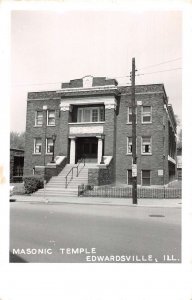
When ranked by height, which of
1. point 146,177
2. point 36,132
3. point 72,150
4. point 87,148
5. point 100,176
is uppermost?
point 36,132

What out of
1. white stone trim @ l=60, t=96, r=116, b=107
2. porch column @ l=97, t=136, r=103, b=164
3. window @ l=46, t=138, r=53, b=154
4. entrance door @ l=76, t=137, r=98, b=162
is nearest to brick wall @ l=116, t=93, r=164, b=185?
white stone trim @ l=60, t=96, r=116, b=107

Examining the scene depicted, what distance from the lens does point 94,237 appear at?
24.6 ft

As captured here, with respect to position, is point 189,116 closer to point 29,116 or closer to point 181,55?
point 181,55

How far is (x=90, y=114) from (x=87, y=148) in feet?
7.29

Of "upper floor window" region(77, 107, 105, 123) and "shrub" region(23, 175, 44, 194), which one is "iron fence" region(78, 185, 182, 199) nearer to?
"shrub" region(23, 175, 44, 194)

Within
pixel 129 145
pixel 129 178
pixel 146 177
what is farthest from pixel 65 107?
pixel 146 177

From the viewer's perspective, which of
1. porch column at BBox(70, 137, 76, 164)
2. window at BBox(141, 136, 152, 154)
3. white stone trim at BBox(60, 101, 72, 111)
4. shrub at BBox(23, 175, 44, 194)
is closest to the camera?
shrub at BBox(23, 175, 44, 194)

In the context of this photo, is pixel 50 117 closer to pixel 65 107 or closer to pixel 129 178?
pixel 65 107

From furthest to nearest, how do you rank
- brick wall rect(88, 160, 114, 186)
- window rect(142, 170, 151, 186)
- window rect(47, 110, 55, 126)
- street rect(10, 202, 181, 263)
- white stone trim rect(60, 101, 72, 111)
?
1. window rect(47, 110, 55, 126)
2. white stone trim rect(60, 101, 72, 111)
3. window rect(142, 170, 151, 186)
4. brick wall rect(88, 160, 114, 186)
5. street rect(10, 202, 181, 263)

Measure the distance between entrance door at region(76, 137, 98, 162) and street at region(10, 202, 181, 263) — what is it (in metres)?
12.0

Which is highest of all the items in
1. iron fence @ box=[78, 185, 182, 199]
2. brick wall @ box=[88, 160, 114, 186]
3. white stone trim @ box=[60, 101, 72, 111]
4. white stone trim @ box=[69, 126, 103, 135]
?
white stone trim @ box=[60, 101, 72, 111]

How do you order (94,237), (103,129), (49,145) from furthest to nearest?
(49,145) → (103,129) → (94,237)

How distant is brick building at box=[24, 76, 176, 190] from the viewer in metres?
22.6
